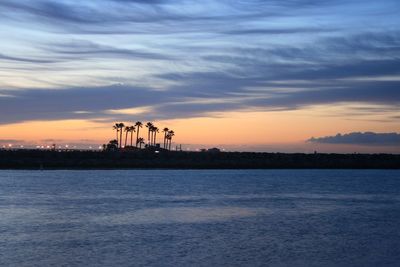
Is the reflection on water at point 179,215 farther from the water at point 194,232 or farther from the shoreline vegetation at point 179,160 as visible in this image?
the shoreline vegetation at point 179,160

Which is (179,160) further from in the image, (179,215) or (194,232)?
(194,232)

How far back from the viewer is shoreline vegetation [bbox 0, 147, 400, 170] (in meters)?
126

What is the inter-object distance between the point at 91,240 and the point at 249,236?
867 centimetres

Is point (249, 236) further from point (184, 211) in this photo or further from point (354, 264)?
point (184, 211)

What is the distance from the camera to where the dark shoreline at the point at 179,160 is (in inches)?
4966

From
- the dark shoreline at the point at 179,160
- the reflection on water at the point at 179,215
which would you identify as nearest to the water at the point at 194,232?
the reflection on water at the point at 179,215

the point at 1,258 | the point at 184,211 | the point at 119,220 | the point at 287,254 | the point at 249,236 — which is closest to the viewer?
the point at 1,258

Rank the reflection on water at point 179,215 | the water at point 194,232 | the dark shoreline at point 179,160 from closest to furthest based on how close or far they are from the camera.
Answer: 1. the water at point 194,232
2. the reflection on water at point 179,215
3. the dark shoreline at point 179,160

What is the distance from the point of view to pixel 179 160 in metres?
137

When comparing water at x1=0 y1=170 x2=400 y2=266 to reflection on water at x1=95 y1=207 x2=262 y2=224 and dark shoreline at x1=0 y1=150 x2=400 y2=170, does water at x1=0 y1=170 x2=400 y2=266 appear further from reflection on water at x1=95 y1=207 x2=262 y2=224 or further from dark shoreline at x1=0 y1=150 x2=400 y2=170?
dark shoreline at x1=0 y1=150 x2=400 y2=170

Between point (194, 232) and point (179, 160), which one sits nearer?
point (194, 232)

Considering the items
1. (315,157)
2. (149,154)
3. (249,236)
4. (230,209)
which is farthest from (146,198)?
(315,157)

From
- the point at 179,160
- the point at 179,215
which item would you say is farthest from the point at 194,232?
the point at 179,160

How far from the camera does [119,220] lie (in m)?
41.4
